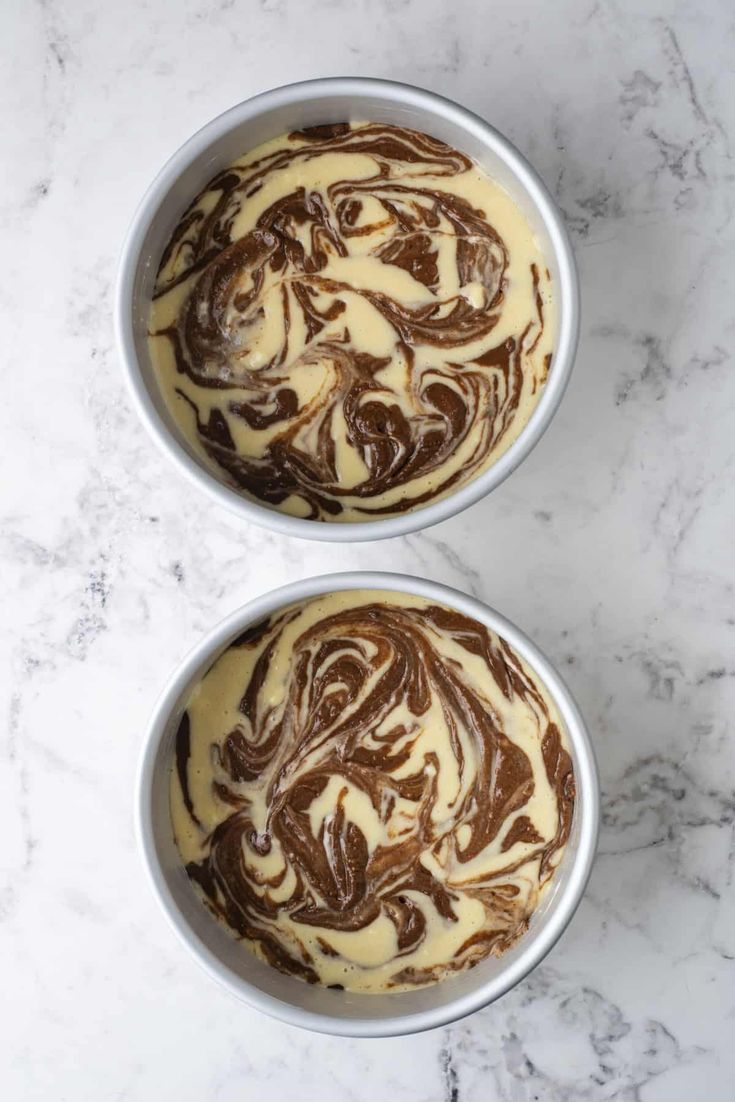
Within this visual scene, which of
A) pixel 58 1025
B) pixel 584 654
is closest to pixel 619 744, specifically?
pixel 584 654

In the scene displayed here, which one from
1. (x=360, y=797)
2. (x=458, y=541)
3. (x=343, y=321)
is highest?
(x=343, y=321)

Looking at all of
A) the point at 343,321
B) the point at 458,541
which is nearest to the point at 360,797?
the point at 458,541

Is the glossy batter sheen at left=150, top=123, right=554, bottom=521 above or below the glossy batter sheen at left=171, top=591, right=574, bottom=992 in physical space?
above

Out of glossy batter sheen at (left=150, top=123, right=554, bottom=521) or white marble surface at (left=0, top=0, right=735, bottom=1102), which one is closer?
glossy batter sheen at (left=150, top=123, right=554, bottom=521)

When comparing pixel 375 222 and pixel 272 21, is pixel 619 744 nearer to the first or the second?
pixel 375 222

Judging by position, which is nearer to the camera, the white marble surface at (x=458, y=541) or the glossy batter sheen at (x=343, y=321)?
the glossy batter sheen at (x=343, y=321)

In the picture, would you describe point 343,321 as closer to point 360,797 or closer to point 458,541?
point 458,541
